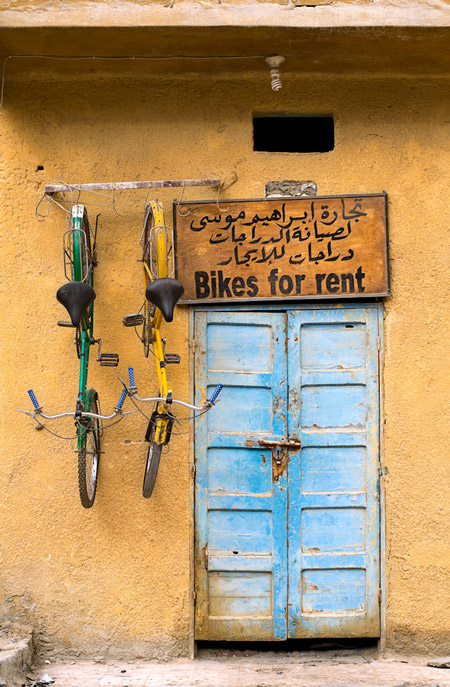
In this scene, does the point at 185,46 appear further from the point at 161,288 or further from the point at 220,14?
the point at 161,288

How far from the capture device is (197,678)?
12.7ft

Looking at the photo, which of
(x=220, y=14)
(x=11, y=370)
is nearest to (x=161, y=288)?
(x=11, y=370)

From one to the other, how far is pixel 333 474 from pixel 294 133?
265 centimetres

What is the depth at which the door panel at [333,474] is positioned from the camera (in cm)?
417

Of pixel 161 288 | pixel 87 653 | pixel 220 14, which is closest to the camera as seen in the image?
pixel 161 288

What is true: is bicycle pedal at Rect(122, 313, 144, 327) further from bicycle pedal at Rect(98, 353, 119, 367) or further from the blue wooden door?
Result: the blue wooden door

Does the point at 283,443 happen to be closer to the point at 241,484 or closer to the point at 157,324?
the point at 241,484

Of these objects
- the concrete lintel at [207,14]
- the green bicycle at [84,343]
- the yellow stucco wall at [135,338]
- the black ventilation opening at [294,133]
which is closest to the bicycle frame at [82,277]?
the green bicycle at [84,343]

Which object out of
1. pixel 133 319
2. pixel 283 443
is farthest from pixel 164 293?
pixel 283 443

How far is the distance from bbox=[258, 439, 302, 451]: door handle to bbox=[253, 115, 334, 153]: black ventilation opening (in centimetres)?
207

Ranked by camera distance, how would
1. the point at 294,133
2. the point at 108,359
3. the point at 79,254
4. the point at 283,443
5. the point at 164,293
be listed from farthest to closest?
1. the point at 294,133
2. the point at 283,443
3. the point at 108,359
4. the point at 79,254
5. the point at 164,293

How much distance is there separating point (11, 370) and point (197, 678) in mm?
2238

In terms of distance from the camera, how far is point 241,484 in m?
4.22

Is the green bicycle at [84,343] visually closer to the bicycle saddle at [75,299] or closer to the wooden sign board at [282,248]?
the bicycle saddle at [75,299]
